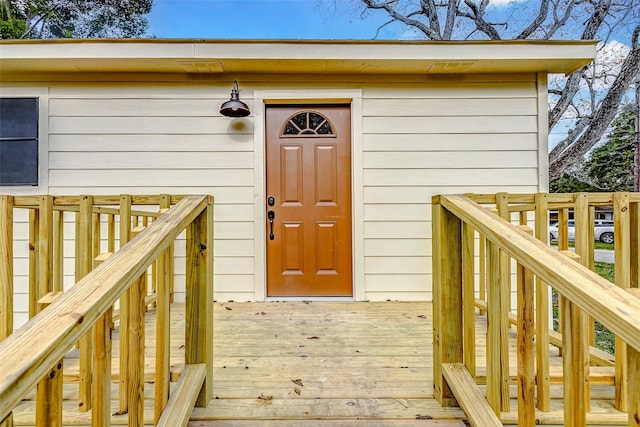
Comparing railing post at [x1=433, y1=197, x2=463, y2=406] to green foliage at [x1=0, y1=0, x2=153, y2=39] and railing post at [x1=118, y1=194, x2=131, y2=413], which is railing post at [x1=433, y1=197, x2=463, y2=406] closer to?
railing post at [x1=118, y1=194, x2=131, y2=413]

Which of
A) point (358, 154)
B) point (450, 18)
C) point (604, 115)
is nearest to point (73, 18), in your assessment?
point (358, 154)

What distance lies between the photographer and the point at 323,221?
10.3 feet

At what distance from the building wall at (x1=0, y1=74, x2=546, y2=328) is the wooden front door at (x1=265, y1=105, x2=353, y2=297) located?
0.17 m

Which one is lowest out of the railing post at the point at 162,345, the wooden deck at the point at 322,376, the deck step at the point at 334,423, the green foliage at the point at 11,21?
the deck step at the point at 334,423

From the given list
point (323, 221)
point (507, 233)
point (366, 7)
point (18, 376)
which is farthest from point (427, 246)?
point (366, 7)

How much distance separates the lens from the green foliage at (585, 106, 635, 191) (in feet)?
27.7

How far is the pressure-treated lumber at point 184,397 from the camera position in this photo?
1146 millimetres

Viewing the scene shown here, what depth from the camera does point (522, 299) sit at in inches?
45.4

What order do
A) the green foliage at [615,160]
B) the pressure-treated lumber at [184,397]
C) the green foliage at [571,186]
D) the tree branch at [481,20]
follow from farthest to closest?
the green foliage at [571,186] < the green foliage at [615,160] < the tree branch at [481,20] < the pressure-treated lumber at [184,397]

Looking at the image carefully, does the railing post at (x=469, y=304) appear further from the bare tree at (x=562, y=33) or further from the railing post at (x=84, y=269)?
the bare tree at (x=562, y=33)

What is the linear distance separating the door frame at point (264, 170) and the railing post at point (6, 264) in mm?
1770

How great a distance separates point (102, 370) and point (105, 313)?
0.17m

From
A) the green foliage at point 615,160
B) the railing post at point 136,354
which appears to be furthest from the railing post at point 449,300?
the green foliage at point 615,160

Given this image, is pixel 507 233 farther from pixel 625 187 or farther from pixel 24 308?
pixel 625 187
